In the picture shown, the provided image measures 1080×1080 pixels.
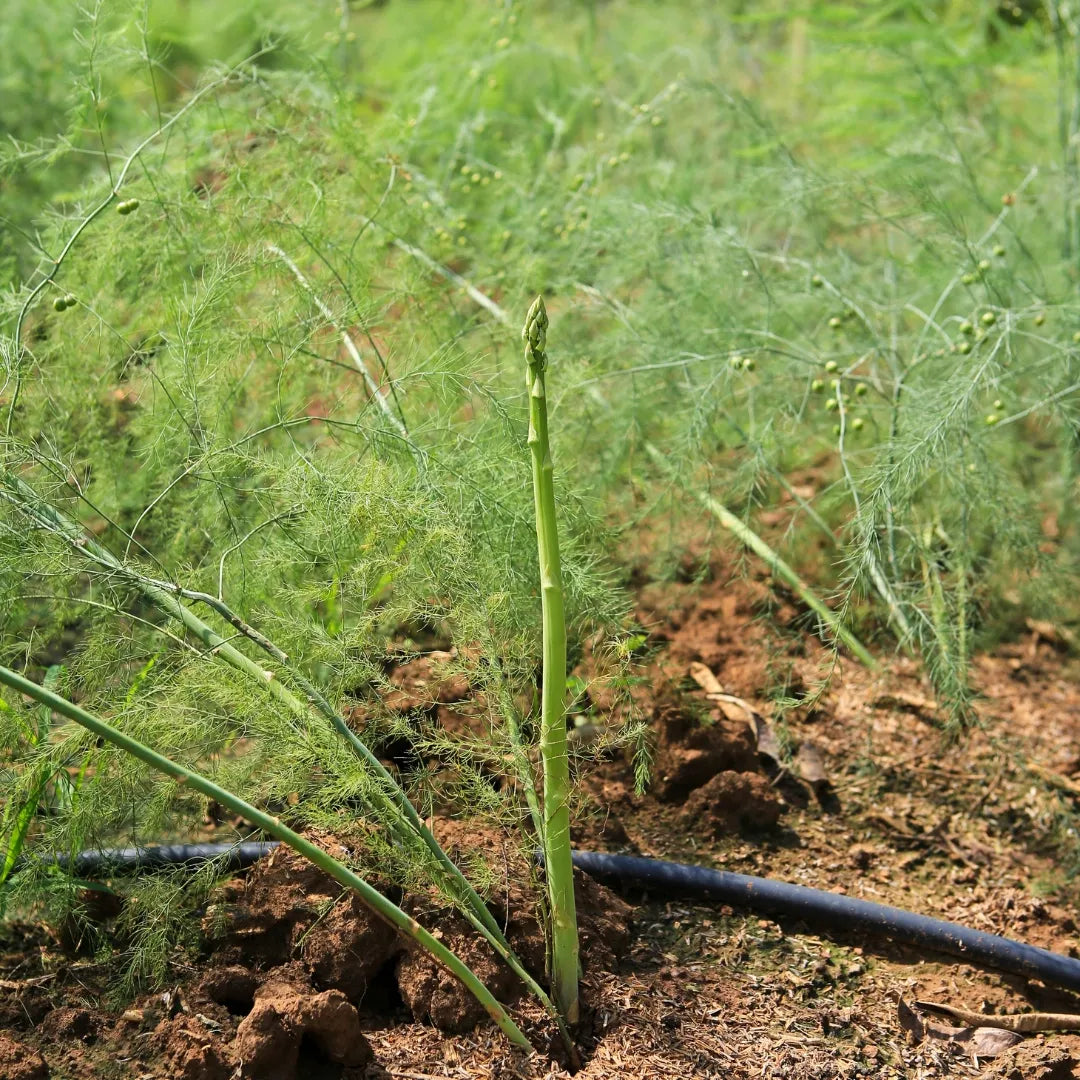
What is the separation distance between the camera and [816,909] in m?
2.28

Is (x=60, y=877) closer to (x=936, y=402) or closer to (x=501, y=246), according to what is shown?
(x=936, y=402)

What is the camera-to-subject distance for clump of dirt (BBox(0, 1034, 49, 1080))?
1.76 m

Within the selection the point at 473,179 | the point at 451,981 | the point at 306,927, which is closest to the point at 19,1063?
the point at 306,927

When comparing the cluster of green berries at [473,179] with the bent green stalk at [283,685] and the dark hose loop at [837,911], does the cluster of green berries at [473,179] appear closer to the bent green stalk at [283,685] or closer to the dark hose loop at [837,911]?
the bent green stalk at [283,685]

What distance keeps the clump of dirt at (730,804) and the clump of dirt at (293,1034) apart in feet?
3.01

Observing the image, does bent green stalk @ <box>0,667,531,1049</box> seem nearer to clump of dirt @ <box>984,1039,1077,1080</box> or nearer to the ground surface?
the ground surface

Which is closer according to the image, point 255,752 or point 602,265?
point 255,752

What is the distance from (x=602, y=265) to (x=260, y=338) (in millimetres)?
1608

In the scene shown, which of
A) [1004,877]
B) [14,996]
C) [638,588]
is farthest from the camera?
[638,588]

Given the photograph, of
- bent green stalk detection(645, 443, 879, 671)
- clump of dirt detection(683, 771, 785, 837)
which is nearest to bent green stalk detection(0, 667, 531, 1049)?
clump of dirt detection(683, 771, 785, 837)

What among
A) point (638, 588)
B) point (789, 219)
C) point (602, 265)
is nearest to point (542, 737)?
point (638, 588)

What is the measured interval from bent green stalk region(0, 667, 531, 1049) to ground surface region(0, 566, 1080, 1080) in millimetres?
100

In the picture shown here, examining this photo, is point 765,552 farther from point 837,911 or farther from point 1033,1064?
point 1033,1064

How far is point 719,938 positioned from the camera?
2.25m
